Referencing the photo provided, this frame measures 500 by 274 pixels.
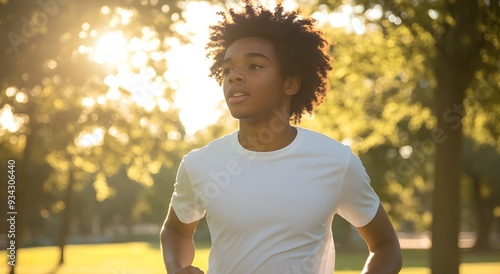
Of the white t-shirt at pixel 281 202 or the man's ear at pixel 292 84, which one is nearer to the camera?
the white t-shirt at pixel 281 202

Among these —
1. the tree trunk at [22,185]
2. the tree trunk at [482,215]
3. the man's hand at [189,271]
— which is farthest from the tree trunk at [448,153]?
the tree trunk at [482,215]

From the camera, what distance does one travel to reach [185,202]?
3.75 meters

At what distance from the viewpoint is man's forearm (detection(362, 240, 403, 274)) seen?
11.4 ft

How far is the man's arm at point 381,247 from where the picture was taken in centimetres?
349

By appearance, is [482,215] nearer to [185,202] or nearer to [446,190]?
[446,190]

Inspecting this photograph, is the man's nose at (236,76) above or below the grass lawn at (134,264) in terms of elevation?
above

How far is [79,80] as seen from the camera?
13070 mm

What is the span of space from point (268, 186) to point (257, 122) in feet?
1.24

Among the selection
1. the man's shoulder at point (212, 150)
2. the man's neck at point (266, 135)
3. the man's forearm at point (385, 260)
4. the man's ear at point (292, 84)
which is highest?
the man's ear at point (292, 84)

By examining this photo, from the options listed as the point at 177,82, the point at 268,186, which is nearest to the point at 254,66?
the point at 268,186

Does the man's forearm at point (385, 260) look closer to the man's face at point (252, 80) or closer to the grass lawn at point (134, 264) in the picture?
the man's face at point (252, 80)

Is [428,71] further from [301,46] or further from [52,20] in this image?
[301,46]

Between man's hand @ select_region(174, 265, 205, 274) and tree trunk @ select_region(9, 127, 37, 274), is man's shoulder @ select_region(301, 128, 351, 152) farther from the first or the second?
tree trunk @ select_region(9, 127, 37, 274)

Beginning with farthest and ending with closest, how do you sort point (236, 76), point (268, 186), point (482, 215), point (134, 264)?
point (482, 215)
point (134, 264)
point (236, 76)
point (268, 186)
